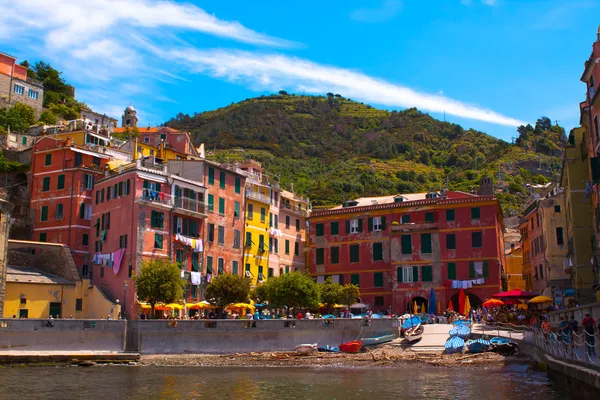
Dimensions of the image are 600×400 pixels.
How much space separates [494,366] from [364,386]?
9759 mm

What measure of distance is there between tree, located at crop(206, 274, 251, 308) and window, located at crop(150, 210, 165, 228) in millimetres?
6341

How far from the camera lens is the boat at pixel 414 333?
135ft

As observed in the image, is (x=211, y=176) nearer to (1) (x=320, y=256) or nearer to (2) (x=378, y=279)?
(1) (x=320, y=256)

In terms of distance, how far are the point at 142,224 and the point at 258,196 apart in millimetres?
15599

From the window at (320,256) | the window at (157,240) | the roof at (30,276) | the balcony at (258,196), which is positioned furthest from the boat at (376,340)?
the roof at (30,276)

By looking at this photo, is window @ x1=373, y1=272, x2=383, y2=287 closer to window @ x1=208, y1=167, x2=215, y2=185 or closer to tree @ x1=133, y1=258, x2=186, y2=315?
window @ x1=208, y1=167, x2=215, y2=185

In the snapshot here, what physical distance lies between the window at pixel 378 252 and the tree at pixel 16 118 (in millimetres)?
43344

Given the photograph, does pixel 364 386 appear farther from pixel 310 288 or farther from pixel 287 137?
pixel 287 137

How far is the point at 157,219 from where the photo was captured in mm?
49406

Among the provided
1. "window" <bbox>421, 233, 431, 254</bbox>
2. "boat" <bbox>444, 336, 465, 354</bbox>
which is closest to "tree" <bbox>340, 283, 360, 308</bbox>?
"window" <bbox>421, 233, 431, 254</bbox>

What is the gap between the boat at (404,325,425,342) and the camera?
4121cm

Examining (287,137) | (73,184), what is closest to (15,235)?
(73,184)

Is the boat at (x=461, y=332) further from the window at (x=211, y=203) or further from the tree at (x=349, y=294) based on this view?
the window at (x=211, y=203)

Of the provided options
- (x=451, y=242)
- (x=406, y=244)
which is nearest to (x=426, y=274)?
(x=406, y=244)
